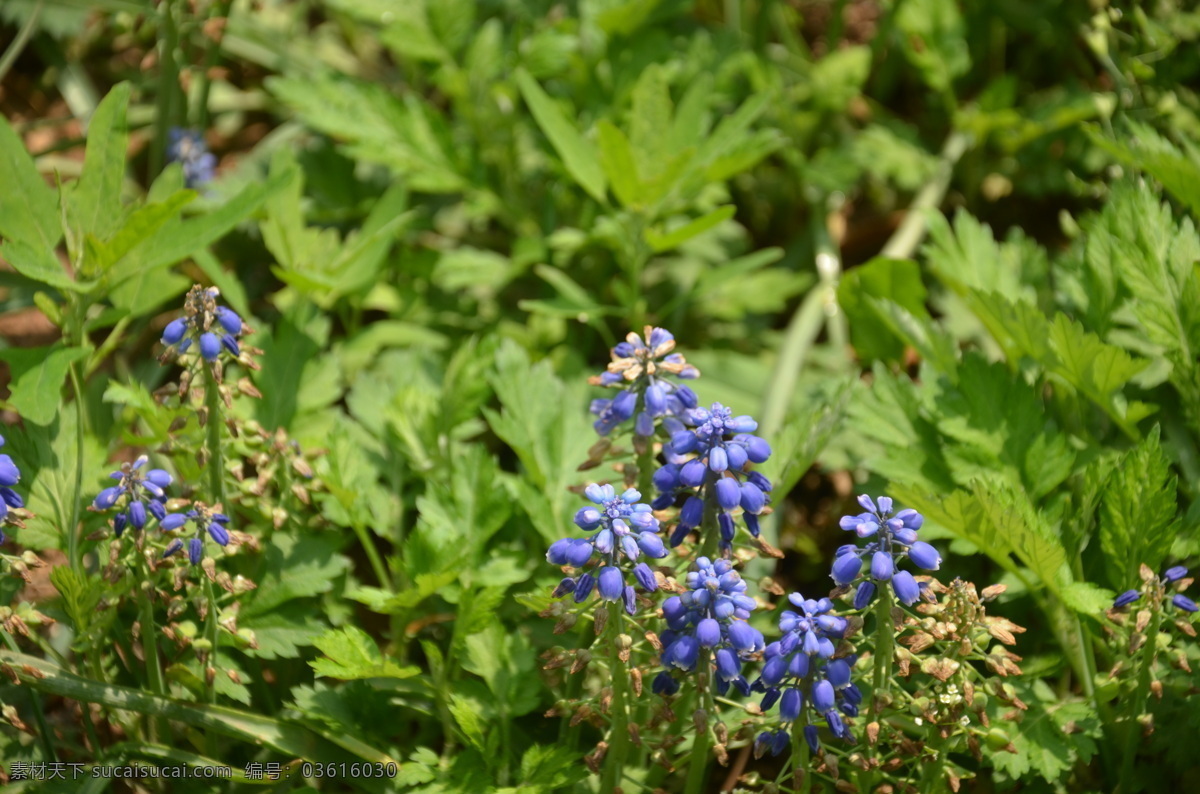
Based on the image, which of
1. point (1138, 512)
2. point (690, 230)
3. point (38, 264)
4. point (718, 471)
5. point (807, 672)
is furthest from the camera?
point (690, 230)

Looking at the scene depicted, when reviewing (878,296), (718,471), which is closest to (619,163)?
(878,296)

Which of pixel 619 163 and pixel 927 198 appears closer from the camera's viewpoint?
pixel 619 163

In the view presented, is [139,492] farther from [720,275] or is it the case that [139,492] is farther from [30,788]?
[720,275]

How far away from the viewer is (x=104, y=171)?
231cm

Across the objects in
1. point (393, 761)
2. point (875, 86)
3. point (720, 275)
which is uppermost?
point (875, 86)

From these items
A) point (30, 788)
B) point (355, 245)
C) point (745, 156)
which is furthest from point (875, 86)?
point (30, 788)

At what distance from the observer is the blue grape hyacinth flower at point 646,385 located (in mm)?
1886

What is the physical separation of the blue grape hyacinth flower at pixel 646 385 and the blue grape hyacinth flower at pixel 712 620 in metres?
0.32

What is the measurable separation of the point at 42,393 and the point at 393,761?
1027 mm

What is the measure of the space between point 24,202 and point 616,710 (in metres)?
1.67

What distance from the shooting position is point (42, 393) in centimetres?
208

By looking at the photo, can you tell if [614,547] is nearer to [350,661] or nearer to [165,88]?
[350,661]

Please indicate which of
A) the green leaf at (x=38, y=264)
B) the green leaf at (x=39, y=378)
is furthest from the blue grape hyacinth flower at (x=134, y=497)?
the green leaf at (x=38, y=264)

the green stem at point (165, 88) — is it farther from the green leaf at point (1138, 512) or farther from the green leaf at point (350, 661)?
the green leaf at point (1138, 512)
